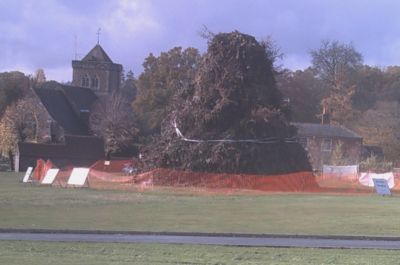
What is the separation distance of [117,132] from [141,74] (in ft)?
49.0

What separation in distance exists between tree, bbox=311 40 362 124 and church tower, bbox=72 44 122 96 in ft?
136

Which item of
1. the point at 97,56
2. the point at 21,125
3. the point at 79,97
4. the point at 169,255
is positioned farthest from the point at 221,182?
the point at 97,56

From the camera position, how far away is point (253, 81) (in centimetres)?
5559

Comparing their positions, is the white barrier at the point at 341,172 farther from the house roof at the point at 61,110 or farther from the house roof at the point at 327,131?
the house roof at the point at 61,110

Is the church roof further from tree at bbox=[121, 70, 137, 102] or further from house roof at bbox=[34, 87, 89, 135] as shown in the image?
house roof at bbox=[34, 87, 89, 135]

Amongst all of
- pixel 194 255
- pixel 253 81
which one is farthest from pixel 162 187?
pixel 194 255

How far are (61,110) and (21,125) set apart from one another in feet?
48.2

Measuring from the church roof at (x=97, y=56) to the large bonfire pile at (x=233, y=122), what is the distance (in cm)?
8474

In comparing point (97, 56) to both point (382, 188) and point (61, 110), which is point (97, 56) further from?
point (382, 188)

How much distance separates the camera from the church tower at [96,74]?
5381 inches

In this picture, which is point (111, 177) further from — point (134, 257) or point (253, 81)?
point (134, 257)

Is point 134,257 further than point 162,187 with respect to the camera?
No

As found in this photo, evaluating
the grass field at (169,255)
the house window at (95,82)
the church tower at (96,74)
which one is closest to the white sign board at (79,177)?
the grass field at (169,255)

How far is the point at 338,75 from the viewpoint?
110m
